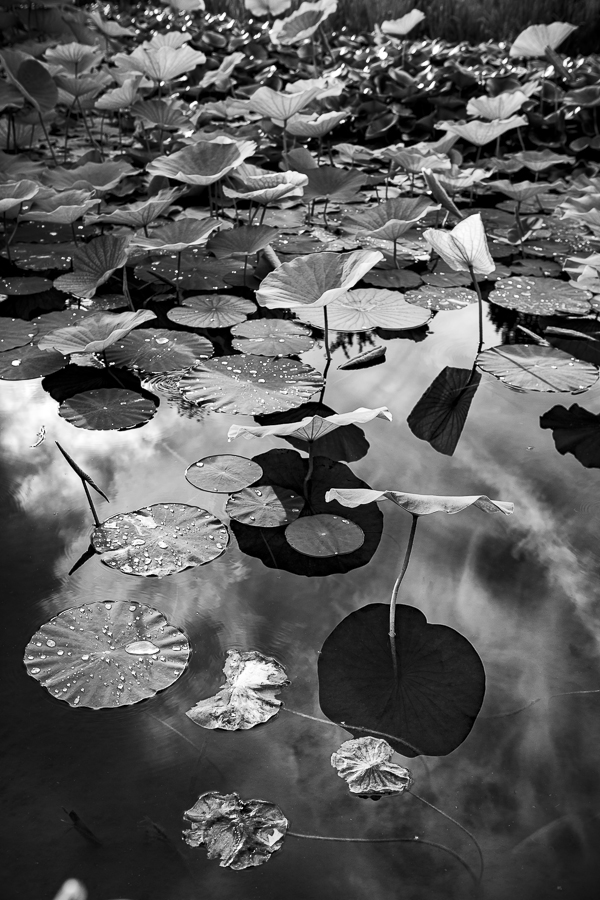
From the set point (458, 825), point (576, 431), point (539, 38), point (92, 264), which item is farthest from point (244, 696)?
point (539, 38)

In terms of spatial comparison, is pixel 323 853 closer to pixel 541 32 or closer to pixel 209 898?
pixel 209 898

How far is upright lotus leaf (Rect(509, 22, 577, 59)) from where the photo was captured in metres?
3.90

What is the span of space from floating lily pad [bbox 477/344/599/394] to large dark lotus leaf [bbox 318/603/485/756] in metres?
0.91

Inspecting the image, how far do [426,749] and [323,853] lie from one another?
0.20 meters

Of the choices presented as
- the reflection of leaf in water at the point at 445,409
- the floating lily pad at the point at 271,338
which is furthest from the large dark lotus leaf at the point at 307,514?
the floating lily pad at the point at 271,338

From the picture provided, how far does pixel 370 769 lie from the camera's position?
0.93 m

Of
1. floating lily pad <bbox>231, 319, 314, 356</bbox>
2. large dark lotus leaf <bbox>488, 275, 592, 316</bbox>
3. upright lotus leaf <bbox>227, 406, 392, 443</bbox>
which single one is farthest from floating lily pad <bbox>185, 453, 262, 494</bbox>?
large dark lotus leaf <bbox>488, 275, 592, 316</bbox>

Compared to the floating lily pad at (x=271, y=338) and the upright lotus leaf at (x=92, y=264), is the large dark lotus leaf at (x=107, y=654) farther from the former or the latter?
the upright lotus leaf at (x=92, y=264)

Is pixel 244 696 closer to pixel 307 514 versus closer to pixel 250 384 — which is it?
pixel 307 514

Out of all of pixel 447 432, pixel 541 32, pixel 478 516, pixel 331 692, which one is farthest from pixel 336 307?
pixel 541 32

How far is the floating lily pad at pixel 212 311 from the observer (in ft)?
7.13

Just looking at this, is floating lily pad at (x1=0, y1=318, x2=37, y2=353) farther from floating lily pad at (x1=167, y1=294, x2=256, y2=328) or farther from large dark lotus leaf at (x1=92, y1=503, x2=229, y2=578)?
large dark lotus leaf at (x1=92, y1=503, x2=229, y2=578)

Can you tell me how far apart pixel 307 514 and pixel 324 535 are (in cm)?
10

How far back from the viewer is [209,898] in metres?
0.80
